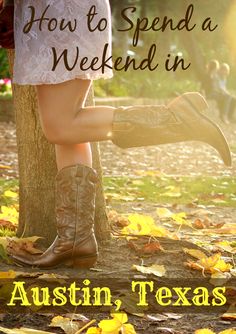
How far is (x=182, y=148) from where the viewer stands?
11016 millimetres

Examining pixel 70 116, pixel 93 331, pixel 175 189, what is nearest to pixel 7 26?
pixel 70 116

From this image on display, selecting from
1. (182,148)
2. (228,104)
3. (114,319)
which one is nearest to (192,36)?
(228,104)

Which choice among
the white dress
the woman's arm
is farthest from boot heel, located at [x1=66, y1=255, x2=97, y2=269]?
the woman's arm

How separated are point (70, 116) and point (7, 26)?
20.0 inches

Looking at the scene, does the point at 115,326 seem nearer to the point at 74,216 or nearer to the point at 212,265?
the point at 74,216

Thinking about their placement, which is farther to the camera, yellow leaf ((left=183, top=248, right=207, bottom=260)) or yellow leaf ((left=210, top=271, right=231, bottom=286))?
yellow leaf ((left=183, top=248, right=207, bottom=260))

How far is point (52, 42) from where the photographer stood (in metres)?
2.97

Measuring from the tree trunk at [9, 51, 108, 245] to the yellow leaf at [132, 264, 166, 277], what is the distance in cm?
56

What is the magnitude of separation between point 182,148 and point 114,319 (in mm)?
8486

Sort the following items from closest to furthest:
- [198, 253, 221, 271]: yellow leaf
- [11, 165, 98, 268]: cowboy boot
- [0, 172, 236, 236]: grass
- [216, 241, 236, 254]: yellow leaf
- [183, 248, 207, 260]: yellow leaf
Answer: [11, 165, 98, 268]: cowboy boot < [198, 253, 221, 271]: yellow leaf < [183, 248, 207, 260]: yellow leaf < [216, 241, 236, 254]: yellow leaf < [0, 172, 236, 236]: grass

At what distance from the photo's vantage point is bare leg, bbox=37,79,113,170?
2.97 metres

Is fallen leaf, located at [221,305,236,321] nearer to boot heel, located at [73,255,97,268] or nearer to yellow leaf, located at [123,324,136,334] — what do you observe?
yellow leaf, located at [123,324,136,334]

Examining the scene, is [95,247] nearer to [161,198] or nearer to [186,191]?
[161,198]

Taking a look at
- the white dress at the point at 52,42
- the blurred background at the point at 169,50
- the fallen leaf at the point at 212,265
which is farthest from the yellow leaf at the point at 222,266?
the blurred background at the point at 169,50
